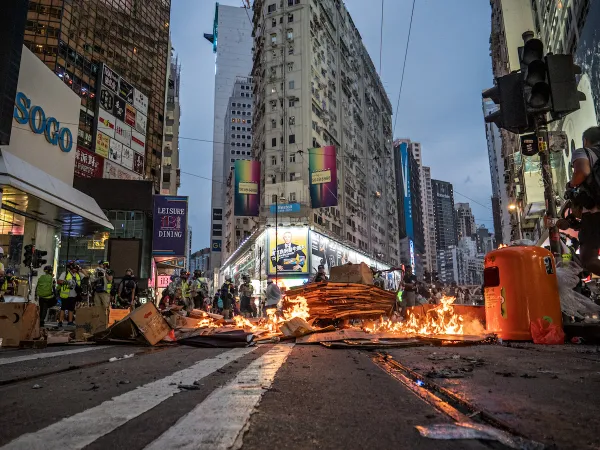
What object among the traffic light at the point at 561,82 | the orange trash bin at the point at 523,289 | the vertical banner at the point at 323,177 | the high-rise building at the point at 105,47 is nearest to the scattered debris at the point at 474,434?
the orange trash bin at the point at 523,289

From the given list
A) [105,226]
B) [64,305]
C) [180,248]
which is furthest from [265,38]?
[64,305]

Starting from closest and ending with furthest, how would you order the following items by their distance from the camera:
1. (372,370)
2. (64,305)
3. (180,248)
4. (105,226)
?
(372,370)
(64,305)
(105,226)
(180,248)

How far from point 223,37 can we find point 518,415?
16632 cm

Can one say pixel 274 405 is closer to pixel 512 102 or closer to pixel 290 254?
pixel 512 102

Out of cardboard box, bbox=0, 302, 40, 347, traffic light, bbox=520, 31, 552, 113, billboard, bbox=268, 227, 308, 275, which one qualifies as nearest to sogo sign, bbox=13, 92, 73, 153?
cardboard box, bbox=0, 302, 40, 347

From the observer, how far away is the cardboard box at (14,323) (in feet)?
22.1

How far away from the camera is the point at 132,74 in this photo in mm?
56500

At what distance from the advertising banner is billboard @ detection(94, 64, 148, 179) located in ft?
19.5

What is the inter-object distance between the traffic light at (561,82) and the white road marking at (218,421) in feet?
19.1

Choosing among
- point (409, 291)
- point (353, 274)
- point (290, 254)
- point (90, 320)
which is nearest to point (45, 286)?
point (90, 320)

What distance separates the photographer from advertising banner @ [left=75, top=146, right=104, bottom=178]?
34.6m

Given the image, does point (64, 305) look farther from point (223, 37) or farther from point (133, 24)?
point (223, 37)

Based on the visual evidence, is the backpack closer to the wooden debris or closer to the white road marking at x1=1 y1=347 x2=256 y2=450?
the wooden debris

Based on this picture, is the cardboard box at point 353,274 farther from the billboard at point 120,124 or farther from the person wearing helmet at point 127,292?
the billboard at point 120,124
